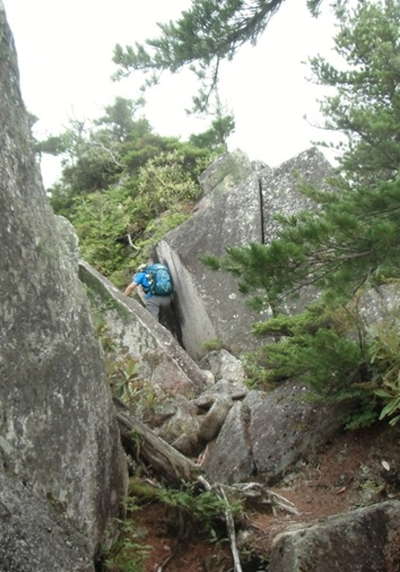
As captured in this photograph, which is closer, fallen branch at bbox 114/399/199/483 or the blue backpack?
fallen branch at bbox 114/399/199/483

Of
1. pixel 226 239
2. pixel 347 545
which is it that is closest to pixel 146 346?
pixel 226 239

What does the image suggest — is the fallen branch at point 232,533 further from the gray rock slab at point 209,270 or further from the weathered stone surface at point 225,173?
the weathered stone surface at point 225,173

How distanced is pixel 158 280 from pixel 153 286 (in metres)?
0.18

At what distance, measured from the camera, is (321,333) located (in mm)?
5480

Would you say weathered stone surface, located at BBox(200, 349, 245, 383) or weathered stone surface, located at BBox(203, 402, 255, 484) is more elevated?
weathered stone surface, located at BBox(200, 349, 245, 383)

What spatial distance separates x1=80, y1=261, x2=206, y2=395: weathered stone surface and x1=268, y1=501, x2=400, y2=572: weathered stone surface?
5.07 metres

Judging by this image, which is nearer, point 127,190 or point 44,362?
point 44,362

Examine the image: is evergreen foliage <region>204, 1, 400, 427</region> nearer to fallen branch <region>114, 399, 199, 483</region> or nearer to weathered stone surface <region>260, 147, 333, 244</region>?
fallen branch <region>114, 399, 199, 483</region>

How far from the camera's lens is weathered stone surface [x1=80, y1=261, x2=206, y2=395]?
30.6 feet

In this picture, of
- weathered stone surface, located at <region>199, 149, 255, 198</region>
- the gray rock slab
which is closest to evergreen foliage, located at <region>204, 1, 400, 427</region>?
the gray rock slab

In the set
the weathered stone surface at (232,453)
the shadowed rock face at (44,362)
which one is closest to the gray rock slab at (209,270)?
the weathered stone surface at (232,453)

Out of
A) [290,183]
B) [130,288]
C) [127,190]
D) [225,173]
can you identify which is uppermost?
[127,190]

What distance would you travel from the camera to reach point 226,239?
509 inches

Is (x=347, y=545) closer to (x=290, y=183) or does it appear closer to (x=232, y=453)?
(x=232, y=453)
